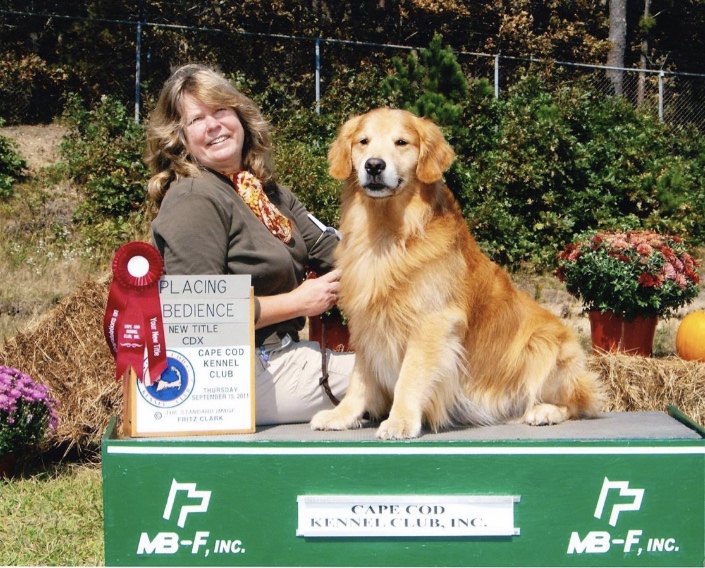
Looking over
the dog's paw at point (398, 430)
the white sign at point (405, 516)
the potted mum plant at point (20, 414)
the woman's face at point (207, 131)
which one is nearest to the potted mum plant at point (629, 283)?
the dog's paw at point (398, 430)

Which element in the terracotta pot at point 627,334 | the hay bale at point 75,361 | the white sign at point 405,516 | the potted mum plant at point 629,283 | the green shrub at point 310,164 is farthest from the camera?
the green shrub at point 310,164

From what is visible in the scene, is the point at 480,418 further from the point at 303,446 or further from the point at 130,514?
the point at 130,514

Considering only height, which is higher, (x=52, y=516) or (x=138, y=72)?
(x=138, y=72)

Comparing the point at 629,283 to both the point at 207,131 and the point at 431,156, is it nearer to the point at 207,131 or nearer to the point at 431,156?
the point at 431,156

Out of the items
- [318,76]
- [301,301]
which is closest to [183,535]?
[301,301]

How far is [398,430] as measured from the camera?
2488mm

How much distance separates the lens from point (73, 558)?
3.00m

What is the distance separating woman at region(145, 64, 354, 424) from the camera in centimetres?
273

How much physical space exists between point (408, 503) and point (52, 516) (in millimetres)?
1894

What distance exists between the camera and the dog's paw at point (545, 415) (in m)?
2.79

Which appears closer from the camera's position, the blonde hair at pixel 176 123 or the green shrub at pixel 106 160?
the blonde hair at pixel 176 123

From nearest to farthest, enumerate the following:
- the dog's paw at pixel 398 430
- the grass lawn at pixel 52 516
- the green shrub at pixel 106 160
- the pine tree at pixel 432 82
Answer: the dog's paw at pixel 398 430, the grass lawn at pixel 52 516, the pine tree at pixel 432 82, the green shrub at pixel 106 160

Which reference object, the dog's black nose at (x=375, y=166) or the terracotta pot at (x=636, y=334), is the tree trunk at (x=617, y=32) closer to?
the terracotta pot at (x=636, y=334)

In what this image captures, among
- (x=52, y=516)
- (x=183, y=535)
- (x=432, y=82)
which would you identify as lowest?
(x=52, y=516)
